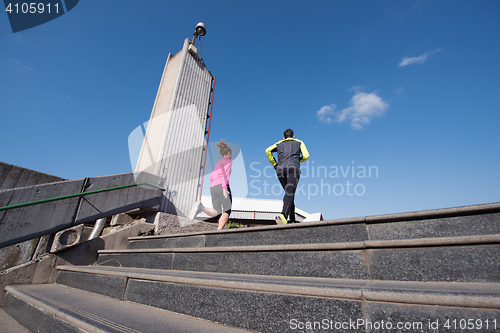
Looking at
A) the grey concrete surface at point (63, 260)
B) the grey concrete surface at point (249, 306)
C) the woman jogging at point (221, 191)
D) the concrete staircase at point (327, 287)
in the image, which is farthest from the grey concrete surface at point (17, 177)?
the grey concrete surface at point (249, 306)

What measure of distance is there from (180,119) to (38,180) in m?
3.23

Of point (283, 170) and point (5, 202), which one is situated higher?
point (283, 170)

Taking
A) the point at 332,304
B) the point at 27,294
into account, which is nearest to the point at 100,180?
the point at 27,294

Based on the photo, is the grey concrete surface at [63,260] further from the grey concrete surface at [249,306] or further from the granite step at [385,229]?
the grey concrete surface at [249,306]

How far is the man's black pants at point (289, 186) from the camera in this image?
11.5 feet

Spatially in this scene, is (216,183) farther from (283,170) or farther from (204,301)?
(204,301)

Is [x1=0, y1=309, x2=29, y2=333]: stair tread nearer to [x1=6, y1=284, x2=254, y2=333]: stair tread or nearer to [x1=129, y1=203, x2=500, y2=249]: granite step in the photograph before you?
[x1=6, y1=284, x2=254, y2=333]: stair tread

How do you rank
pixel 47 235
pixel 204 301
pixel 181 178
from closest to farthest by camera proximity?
pixel 204 301
pixel 47 235
pixel 181 178

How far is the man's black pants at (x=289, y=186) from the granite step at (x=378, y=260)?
1.59 meters

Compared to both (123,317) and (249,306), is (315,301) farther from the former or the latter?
(123,317)

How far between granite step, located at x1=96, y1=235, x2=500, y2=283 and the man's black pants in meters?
1.59

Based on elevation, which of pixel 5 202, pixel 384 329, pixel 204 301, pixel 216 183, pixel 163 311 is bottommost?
pixel 163 311

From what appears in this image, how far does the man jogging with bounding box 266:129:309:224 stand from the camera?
11.5 feet

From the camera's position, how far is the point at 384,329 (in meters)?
0.96
